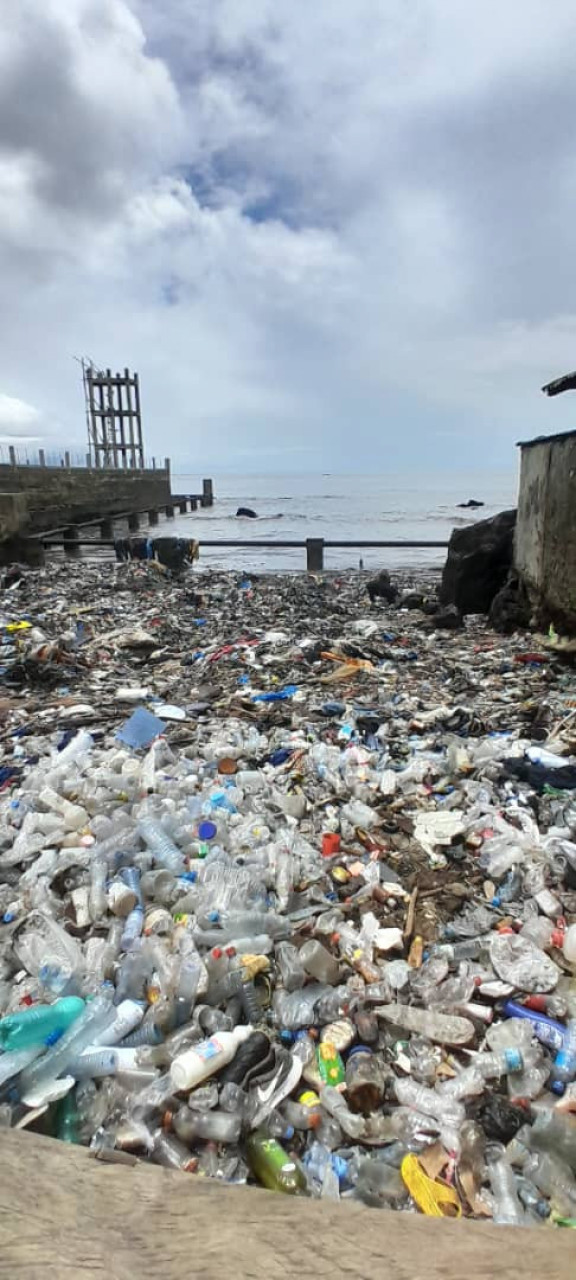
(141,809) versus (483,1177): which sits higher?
(141,809)

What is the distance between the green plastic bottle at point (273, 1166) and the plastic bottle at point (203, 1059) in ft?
0.65

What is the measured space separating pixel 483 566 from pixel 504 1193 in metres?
7.89

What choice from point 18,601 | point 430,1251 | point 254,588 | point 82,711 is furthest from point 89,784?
point 254,588

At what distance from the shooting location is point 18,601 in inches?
376

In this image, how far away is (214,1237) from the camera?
1.12 metres

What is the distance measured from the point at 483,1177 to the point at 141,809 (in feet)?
6.43

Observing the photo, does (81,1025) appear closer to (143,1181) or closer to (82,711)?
(143,1181)

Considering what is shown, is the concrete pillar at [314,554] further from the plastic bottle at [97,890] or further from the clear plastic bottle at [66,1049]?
Result: the clear plastic bottle at [66,1049]

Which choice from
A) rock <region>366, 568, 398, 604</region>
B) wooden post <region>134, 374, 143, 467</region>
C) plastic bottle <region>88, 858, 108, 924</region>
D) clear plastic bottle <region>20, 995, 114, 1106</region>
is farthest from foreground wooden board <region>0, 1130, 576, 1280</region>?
wooden post <region>134, 374, 143, 467</region>

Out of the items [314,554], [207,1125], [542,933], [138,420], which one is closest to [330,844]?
[542,933]

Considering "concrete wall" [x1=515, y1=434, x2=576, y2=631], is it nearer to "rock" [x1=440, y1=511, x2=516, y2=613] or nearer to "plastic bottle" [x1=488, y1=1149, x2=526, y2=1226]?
"rock" [x1=440, y1=511, x2=516, y2=613]

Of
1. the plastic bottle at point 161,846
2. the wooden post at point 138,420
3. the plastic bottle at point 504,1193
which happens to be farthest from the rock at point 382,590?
the wooden post at point 138,420

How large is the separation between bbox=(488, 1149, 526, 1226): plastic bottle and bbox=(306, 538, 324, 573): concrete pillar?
41.2 feet

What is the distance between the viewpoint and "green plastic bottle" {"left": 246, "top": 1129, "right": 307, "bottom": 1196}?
150cm
